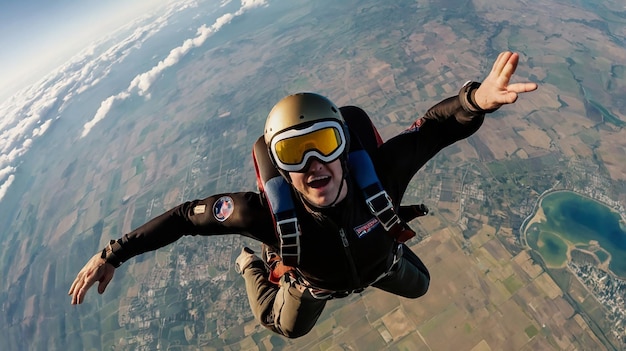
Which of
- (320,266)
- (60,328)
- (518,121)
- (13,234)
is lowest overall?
(13,234)

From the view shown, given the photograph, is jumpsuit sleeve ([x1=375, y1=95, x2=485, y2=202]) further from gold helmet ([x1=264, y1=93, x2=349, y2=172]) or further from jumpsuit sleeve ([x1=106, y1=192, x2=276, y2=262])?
jumpsuit sleeve ([x1=106, y1=192, x2=276, y2=262])

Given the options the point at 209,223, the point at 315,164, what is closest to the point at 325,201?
the point at 315,164

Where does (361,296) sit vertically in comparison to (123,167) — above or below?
above

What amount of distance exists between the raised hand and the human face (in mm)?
1897

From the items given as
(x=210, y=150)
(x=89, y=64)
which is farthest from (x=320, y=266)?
(x=89, y=64)

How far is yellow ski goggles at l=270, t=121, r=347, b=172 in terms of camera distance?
2164mm

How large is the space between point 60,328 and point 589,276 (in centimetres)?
5060

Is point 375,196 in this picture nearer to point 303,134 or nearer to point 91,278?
point 303,134

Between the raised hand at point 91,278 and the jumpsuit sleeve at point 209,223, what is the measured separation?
132 millimetres

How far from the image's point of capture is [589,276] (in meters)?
18.5

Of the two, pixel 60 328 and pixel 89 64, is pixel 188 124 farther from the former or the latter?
pixel 89 64

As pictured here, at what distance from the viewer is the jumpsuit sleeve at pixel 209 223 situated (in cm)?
248

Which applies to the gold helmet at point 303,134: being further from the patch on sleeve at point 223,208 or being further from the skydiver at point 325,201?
the patch on sleeve at point 223,208

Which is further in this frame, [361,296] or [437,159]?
[437,159]
